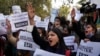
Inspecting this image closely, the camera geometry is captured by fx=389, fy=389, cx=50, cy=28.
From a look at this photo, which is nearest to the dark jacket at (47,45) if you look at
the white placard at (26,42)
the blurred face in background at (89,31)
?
the white placard at (26,42)

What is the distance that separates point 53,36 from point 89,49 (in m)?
0.66

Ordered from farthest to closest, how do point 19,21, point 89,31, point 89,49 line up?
point 19,21 < point 89,31 < point 89,49

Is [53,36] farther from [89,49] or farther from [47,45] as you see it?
[89,49]

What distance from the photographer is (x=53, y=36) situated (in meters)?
6.66

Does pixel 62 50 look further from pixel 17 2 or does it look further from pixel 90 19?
pixel 17 2

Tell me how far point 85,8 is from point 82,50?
294 cm

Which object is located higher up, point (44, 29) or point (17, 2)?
point (44, 29)

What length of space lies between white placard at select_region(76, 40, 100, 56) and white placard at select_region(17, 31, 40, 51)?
127 centimetres

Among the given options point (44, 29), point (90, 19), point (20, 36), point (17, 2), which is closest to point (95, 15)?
point (90, 19)

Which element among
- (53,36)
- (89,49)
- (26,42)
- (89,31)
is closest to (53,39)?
(53,36)

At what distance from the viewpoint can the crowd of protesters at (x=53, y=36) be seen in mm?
6637

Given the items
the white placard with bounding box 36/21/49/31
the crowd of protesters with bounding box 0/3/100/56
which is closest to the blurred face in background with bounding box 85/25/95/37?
the crowd of protesters with bounding box 0/3/100/56

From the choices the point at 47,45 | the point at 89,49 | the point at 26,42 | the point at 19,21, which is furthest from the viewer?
the point at 19,21

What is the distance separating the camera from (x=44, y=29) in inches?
355
